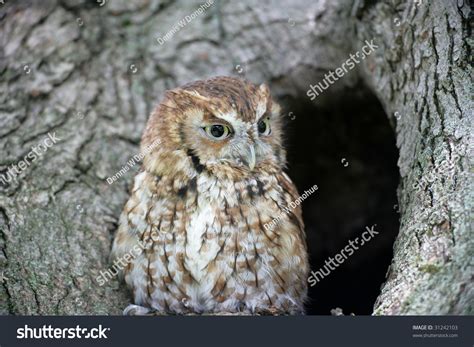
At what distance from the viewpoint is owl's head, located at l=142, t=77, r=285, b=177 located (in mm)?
3264

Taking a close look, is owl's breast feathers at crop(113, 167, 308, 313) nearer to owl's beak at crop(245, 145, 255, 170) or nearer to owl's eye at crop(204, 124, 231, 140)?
owl's beak at crop(245, 145, 255, 170)

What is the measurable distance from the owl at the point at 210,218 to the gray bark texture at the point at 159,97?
0.32 m

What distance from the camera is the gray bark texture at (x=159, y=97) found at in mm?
2814

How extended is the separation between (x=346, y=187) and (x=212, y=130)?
8.05ft

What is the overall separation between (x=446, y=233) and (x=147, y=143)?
1.72 meters

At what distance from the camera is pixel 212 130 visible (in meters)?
3.30

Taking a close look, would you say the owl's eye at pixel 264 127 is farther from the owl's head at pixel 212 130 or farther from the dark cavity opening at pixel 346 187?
the dark cavity opening at pixel 346 187

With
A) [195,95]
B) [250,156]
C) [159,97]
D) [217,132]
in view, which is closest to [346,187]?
[159,97]

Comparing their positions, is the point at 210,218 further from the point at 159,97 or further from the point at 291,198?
the point at 159,97

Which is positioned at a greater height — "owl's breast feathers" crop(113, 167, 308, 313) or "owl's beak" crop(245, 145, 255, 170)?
"owl's beak" crop(245, 145, 255, 170)

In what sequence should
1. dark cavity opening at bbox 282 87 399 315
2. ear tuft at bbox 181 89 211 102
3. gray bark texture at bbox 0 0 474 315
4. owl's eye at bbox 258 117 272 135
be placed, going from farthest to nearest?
dark cavity opening at bbox 282 87 399 315, owl's eye at bbox 258 117 272 135, ear tuft at bbox 181 89 211 102, gray bark texture at bbox 0 0 474 315

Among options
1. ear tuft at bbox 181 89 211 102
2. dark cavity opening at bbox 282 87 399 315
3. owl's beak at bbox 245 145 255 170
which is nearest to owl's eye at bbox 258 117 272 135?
owl's beak at bbox 245 145 255 170

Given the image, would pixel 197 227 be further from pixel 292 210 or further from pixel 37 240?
pixel 37 240

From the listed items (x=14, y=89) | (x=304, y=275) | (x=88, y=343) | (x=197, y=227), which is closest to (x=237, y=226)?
(x=197, y=227)
